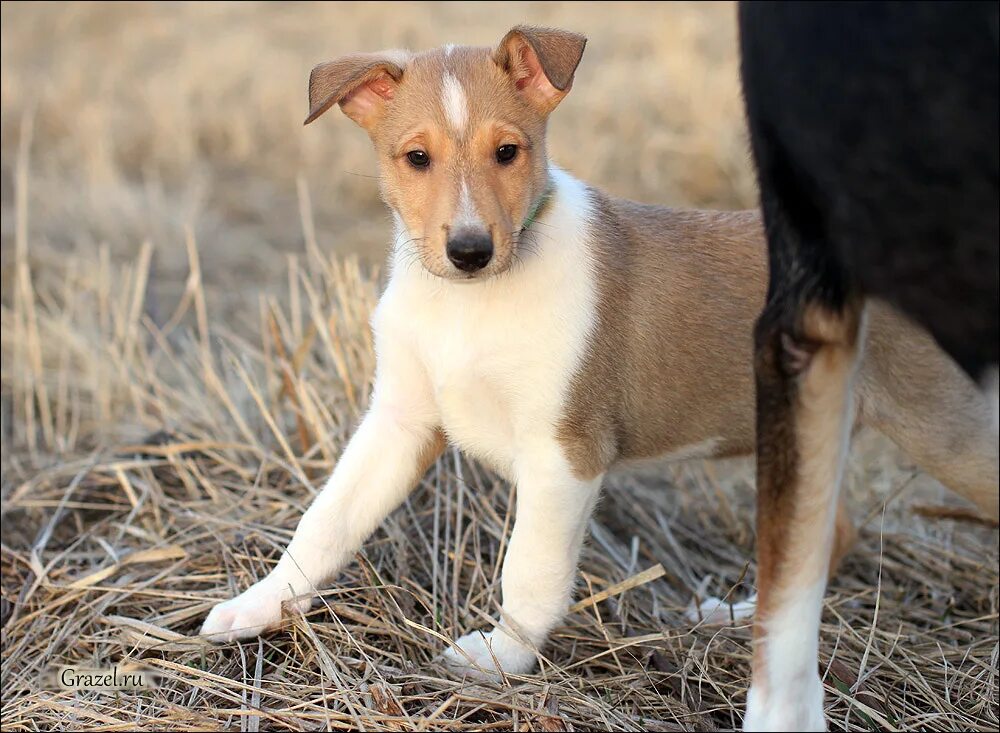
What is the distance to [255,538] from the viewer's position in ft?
14.0

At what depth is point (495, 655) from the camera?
11.7 ft

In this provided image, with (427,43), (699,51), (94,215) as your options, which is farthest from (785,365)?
(427,43)

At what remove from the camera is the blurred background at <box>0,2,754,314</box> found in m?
8.26

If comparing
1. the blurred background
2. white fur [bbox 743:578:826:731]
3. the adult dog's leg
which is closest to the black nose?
the adult dog's leg

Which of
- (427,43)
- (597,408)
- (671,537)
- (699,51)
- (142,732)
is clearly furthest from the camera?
(427,43)

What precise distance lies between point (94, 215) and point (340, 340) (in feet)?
13.0

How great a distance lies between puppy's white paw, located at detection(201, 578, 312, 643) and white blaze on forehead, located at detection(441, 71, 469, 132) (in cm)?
152

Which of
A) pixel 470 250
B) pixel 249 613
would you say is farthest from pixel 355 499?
pixel 470 250

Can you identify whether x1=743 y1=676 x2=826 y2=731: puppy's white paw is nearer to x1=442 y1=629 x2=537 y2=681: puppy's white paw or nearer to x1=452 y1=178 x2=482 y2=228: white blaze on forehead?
x1=442 y1=629 x2=537 y2=681: puppy's white paw

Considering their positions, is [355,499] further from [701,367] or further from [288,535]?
[701,367]

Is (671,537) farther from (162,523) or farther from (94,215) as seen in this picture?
(94,215)

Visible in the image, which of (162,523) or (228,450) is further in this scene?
(228,450)

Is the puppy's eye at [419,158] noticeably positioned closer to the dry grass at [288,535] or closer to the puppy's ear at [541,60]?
the puppy's ear at [541,60]

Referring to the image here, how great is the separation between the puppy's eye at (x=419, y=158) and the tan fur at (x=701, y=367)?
1.95ft
